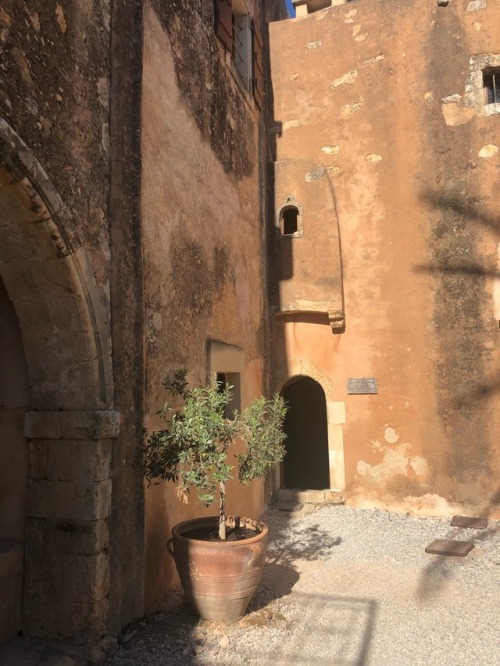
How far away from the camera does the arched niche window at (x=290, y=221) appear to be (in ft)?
26.2

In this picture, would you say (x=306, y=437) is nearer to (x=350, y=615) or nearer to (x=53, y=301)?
(x=350, y=615)

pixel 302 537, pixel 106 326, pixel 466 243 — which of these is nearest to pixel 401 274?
pixel 466 243

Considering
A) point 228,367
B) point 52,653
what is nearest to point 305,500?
point 228,367

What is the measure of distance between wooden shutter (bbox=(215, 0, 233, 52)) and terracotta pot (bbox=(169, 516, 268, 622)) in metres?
5.11

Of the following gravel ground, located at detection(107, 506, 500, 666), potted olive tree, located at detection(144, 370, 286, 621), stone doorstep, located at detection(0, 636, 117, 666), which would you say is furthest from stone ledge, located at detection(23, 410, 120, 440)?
gravel ground, located at detection(107, 506, 500, 666)

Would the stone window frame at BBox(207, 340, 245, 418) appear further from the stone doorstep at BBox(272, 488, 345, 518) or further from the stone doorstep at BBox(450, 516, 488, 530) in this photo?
the stone doorstep at BBox(450, 516, 488, 530)

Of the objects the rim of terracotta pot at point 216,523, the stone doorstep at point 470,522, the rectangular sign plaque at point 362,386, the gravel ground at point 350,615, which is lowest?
the gravel ground at point 350,615

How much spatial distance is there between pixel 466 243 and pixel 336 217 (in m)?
1.72

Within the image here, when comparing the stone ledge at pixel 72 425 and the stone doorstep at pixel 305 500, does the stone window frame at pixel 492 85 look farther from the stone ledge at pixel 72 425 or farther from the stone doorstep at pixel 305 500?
the stone ledge at pixel 72 425

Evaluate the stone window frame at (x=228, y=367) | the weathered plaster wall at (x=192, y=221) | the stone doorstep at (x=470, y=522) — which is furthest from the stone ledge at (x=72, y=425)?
the stone doorstep at (x=470, y=522)

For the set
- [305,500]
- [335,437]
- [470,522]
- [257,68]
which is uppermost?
[257,68]

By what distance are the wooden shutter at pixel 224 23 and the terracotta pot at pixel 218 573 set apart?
5.11 meters

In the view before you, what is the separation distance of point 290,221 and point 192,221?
3.28 metres

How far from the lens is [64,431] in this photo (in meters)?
3.51
